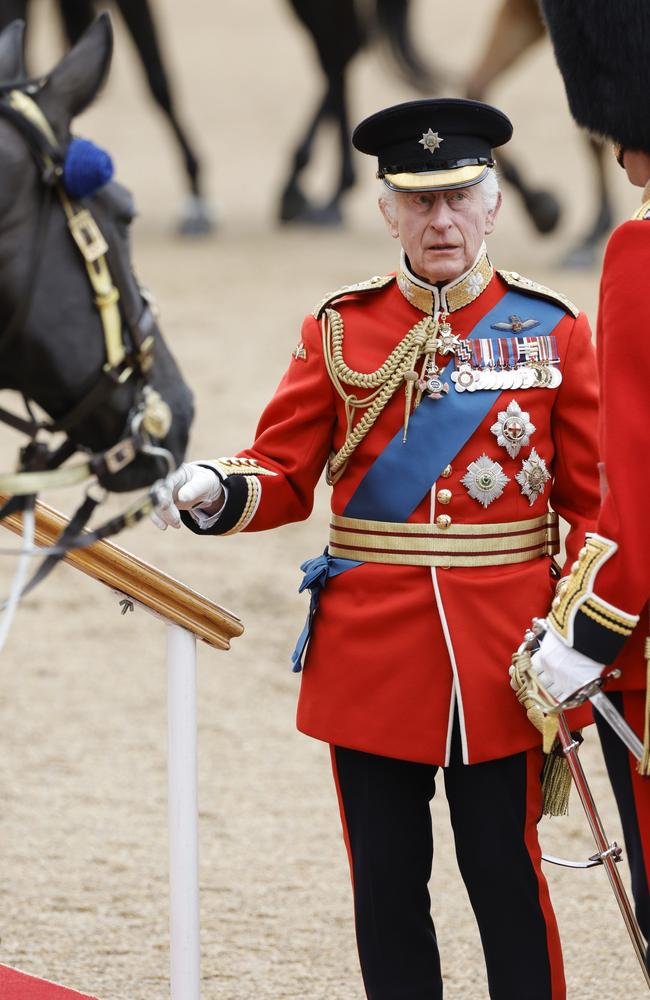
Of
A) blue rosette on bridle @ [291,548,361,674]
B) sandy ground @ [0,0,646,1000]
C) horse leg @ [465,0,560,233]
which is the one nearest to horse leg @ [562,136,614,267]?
sandy ground @ [0,0,646,1000]

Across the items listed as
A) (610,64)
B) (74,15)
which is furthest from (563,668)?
(74,15)

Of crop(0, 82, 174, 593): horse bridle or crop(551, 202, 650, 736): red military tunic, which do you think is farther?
crop(551, 202, 650, 736): red military tunic

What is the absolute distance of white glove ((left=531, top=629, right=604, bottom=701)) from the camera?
221cm

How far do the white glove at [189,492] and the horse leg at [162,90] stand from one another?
672cm

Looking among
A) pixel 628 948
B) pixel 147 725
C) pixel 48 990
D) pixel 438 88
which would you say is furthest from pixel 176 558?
pixel 438 88

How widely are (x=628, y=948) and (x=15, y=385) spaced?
5.93ft

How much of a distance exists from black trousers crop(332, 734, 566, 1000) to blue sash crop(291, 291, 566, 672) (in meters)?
0.33

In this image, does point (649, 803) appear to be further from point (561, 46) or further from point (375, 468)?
point (561, 46)

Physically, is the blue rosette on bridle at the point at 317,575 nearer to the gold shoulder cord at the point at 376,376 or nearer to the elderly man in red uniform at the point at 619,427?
the gold shoulder cord at the point at 376,376

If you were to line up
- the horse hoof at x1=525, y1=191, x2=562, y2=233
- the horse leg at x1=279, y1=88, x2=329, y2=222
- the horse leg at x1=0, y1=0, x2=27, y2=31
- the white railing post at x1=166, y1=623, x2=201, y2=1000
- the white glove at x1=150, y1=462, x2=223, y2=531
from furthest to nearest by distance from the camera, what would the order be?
the horse leg at x1=279, y1=88, x2=329, y2=222
the horse hoof at x1=525, y1=191, x2=562, y2=233
the horse leg at x1=0, y1=0, x2=27, y2=31
the white railing post at x1=166, y1=623, x2=201, y2=1000
the white glove at x1=150, y1=462, x2=223, y2=531

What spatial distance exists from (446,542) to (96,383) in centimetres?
62

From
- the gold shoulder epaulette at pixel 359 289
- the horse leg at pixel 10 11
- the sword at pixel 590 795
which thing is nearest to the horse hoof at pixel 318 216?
the horse leg at pixel 10 11

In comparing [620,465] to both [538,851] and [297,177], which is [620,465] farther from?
[297,177]

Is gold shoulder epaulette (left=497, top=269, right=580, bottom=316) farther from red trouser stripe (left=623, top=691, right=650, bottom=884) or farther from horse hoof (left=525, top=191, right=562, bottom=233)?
horse hoof (left=525, top=191, right=562, bottom=233)
